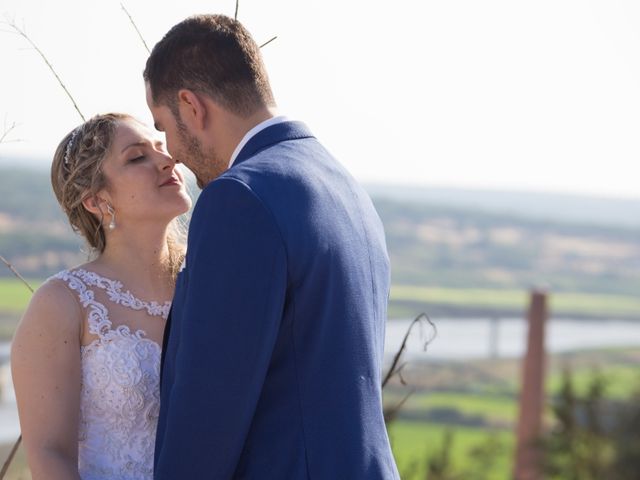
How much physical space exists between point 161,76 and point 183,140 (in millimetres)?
161

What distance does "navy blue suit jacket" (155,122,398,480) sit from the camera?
2.46 metres

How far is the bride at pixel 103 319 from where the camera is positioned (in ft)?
10.6

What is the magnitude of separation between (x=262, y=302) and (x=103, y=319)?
3.70ft

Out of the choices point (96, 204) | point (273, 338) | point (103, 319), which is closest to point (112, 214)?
point (96, 204)

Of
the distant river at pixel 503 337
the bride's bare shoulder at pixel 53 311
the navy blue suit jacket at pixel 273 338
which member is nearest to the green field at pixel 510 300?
the distant river at pixel 503 337

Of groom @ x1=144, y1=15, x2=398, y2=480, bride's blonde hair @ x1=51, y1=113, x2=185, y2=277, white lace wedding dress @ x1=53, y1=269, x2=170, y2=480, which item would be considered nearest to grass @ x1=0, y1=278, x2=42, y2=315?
bride's blonde hair @ x1=51, y1=113, x2=185, y2=277

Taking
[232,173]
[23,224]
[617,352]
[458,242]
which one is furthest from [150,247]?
[458,242]

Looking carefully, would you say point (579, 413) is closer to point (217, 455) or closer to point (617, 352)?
point (217, 455)

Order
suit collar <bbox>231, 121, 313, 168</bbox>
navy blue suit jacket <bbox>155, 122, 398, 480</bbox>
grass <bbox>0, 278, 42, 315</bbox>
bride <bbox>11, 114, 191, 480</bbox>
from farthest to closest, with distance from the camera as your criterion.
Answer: grass <bbox>0, 278, 42, 315</bbox> < bride <bbox>11, 114, 191, 480</bbox> < suit collar <bbox>231, 121, 313, 168</bbox> < navy blue suit jacket <bbox>155, 122, 398, 480</bbox>

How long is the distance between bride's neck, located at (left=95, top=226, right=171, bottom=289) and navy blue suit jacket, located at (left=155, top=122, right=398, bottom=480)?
1.00m

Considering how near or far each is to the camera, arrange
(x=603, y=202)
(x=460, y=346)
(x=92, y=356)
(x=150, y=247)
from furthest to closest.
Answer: (x=603, y=202) < (x=460, y=346) < (x=150, y=247) < (x=92, y=356)

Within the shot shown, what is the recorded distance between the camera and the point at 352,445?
258 centimetres

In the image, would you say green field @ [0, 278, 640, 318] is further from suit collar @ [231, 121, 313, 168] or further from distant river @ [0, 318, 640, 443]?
suit collar @ [231, 121, 313, 168]

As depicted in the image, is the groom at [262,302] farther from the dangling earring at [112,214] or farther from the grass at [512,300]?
the grass at [512,300]
